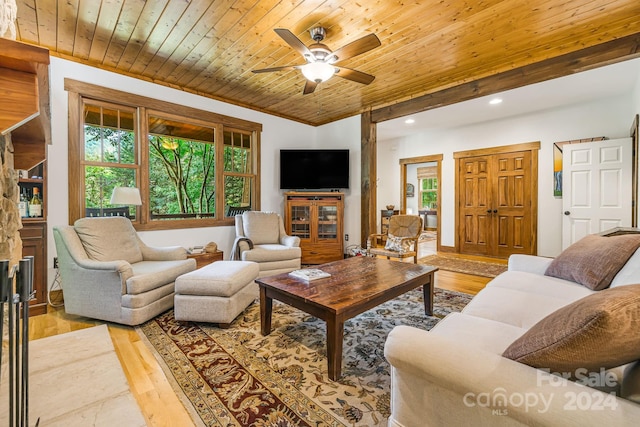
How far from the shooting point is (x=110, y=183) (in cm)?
350

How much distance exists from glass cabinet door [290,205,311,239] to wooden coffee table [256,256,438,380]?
6.87 ft

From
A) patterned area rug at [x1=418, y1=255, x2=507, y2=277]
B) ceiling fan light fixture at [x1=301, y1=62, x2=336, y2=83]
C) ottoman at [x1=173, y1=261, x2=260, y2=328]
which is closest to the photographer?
ottoman at [x1=173, y1=261, x2=260, y2=328]

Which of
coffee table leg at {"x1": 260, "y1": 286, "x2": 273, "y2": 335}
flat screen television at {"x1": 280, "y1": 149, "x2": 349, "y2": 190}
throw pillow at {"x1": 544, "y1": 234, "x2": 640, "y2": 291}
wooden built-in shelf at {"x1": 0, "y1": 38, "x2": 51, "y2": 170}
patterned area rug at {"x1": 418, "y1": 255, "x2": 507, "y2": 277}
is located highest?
flat screen television at {"x1": 280, "y1": 149, "x2": 349, "y2": 190}

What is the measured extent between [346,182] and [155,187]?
2.97 meters

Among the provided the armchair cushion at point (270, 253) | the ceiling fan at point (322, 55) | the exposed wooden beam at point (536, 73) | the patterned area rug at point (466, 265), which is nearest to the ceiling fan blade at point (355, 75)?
the ceiling fan at point (322, 55)

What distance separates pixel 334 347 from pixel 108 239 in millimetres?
2460

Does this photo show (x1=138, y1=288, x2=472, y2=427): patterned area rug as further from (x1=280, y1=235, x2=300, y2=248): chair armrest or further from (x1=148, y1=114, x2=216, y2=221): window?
(x1=148, y1=114, x2=216, y2=221): window

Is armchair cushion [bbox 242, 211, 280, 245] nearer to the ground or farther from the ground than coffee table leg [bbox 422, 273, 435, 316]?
farther from the ground

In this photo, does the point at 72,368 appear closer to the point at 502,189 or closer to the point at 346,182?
the point at 346,182

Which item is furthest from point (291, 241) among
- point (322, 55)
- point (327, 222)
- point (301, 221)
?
point (322, 55)

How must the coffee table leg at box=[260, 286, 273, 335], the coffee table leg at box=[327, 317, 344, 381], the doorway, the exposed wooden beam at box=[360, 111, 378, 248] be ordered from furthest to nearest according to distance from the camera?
the doorway → the exposed wooden beam at box=[360, 111, 378, 248] → the coffee table leg at box=[260, 286, 273, 335] → the coffee table leg at box=[327, 317, 344, 381]

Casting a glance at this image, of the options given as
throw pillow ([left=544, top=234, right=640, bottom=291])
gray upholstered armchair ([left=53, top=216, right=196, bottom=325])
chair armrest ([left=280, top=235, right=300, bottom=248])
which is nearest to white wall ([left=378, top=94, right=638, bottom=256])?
throw pillow ([left=544, top=234, right=640, bottom=291])

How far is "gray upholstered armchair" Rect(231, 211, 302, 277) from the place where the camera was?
3578mm

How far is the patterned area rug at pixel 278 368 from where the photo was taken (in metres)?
Answer: 1.41
